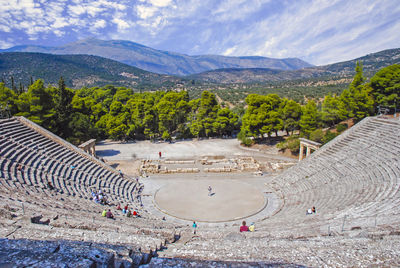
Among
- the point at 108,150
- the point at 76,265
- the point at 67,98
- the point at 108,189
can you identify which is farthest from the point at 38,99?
the point at 76,265

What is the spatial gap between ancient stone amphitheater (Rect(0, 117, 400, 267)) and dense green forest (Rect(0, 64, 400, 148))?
6705 millimetres

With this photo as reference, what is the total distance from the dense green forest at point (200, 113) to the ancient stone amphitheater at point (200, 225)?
6.70 meters

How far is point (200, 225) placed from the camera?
44.8 feet

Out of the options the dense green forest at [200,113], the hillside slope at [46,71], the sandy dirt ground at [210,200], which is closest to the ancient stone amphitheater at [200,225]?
the sandy dirt ground at [210,200]

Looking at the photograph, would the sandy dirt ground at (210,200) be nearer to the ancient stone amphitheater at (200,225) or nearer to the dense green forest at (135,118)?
the ancient stone amphitheater at (200,225)

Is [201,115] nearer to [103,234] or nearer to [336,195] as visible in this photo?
[336,195]

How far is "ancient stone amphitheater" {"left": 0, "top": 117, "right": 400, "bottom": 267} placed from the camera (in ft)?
13.5

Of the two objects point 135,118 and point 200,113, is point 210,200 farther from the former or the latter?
point 135,118

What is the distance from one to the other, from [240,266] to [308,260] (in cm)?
167

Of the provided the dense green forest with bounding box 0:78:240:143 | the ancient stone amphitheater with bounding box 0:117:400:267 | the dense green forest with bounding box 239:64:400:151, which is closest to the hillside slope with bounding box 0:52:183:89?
the dense green forest with bounding box 0:78:240:143

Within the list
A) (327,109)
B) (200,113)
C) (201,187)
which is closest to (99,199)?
(201,187)

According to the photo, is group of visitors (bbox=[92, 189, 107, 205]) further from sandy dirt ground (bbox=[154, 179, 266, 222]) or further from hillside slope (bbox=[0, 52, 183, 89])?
hillside slope (bbox=[0, 52, 183, 89])

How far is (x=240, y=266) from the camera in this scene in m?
3.54

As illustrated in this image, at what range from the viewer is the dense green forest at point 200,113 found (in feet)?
85.7
